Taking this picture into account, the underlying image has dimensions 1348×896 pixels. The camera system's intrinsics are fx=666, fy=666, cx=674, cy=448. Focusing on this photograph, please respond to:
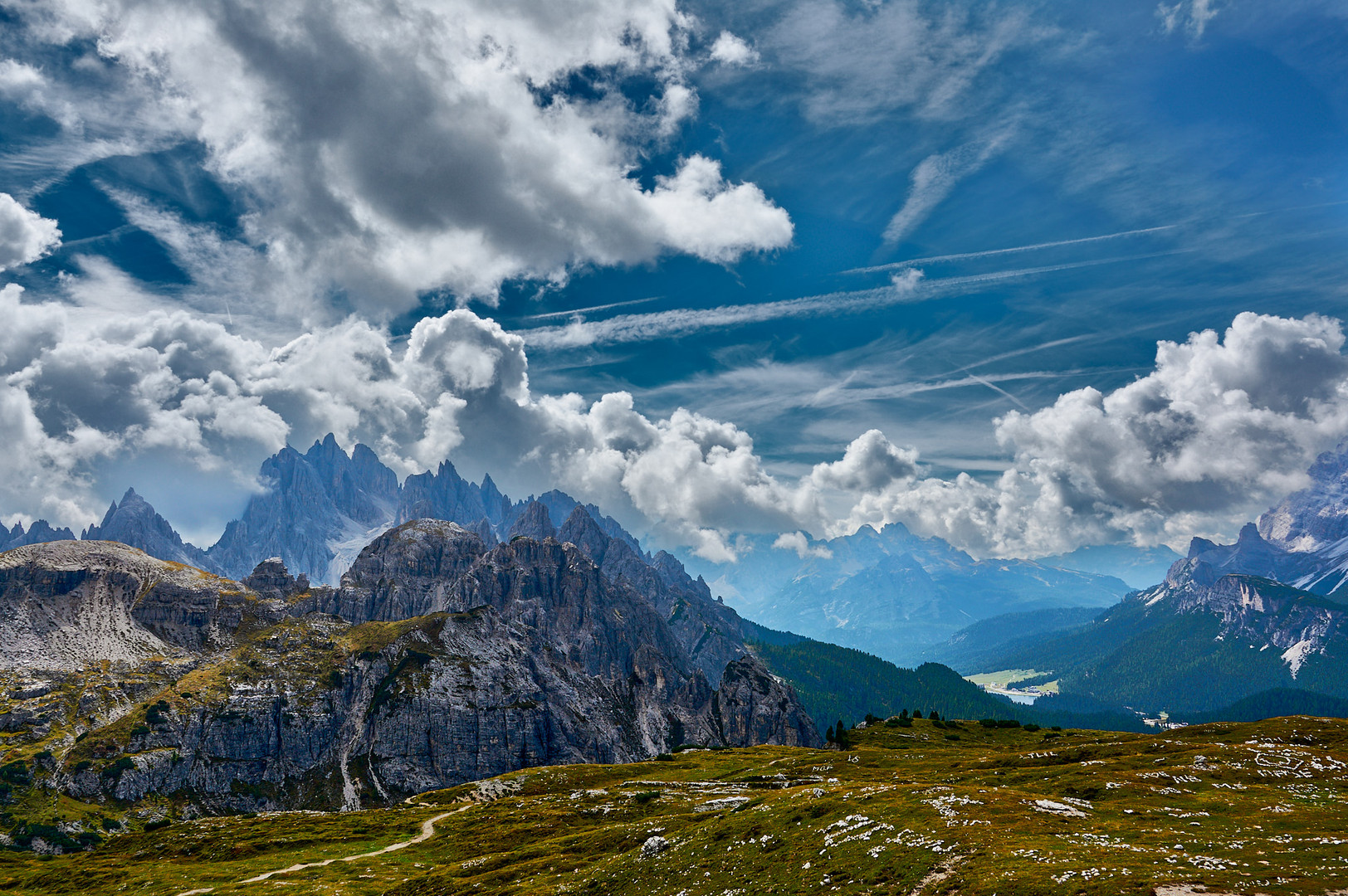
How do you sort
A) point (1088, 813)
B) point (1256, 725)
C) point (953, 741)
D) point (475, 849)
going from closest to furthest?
→ point (1088, 813) < point (475, 849) < point (1256, 725) < point (953, 741)

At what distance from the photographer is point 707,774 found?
137 m

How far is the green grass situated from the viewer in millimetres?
41500

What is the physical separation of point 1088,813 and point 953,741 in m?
134

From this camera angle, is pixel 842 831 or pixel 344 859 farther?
pixel 344 859

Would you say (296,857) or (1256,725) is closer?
(296,857)

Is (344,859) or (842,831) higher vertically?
(842,831)

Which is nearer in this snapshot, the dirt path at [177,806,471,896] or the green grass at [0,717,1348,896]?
the green grass at [0,717,1348,896]

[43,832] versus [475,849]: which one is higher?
[475,849]

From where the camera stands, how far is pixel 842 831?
53344 mm

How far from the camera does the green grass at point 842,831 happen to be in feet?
136

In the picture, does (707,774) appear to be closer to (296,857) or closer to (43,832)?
(296,857)

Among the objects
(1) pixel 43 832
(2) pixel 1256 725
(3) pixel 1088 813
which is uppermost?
(3) pixel 1088 813

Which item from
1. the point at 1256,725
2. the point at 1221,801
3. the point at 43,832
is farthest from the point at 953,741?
the point at 43,832

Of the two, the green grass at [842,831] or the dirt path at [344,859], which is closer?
the green grass at [842,831]
